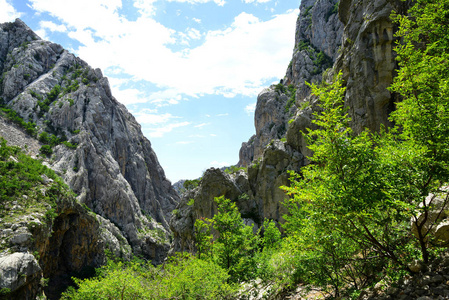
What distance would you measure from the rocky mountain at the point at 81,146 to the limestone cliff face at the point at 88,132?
0.33 m

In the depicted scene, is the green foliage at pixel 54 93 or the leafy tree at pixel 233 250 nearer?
the leafy tree at pixel 233 250

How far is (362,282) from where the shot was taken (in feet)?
36.8

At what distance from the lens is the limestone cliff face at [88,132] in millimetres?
91562

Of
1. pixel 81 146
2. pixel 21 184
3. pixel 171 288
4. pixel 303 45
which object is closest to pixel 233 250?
pixel 171 288

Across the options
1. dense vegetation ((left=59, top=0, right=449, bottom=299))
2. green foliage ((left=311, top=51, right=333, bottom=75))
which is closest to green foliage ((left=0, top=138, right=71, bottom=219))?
dense vegetation ((left=59, top=0, right=449, bottom=299))

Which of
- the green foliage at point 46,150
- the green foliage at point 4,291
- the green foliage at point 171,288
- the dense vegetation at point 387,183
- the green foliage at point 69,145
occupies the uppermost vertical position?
the green foliage at point 69,145

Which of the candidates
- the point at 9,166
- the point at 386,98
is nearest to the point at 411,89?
the point at 386,98

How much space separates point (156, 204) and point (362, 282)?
399 ft

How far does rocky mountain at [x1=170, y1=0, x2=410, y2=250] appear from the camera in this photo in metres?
33.8

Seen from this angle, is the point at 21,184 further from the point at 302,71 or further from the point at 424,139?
the point at 302,71

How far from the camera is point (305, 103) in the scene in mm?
52781

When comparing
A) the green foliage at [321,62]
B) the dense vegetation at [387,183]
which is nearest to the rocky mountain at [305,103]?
the green foliage at [321,62]

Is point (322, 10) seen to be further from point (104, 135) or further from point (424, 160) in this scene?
point (424, 160)

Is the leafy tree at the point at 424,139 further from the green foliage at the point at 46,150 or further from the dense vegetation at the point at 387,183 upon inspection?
the green foliage at the point at 46,150
